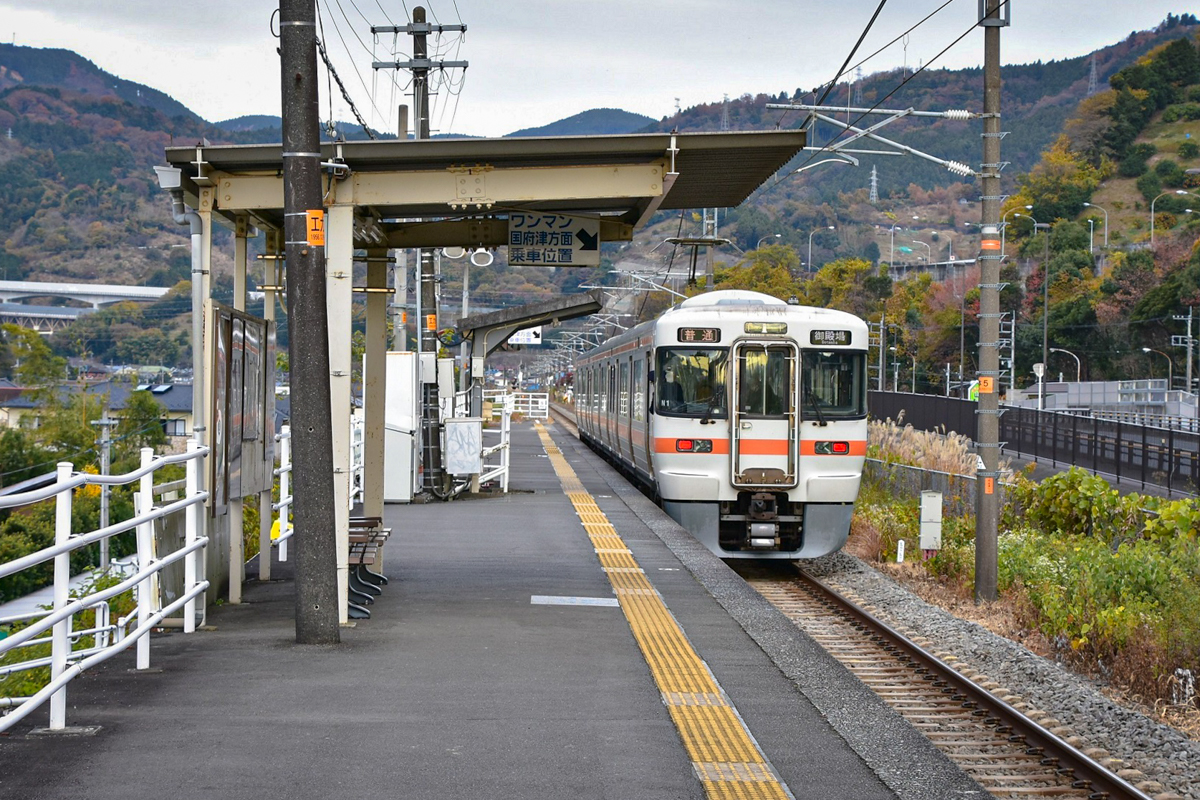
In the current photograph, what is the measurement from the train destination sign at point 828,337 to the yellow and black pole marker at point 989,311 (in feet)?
6.64

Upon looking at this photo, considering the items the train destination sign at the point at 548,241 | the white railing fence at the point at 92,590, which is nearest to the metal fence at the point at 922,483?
the train destination sign at the point at 548,241

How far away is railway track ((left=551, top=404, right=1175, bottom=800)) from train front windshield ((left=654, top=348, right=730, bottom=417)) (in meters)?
3.10

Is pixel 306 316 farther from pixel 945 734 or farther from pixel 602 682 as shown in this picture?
pixel 945 734

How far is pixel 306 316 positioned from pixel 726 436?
8.00 m

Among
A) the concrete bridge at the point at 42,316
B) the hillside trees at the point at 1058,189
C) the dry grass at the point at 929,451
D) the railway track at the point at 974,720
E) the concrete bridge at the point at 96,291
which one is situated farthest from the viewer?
the concrete bridge at the point at 42,316

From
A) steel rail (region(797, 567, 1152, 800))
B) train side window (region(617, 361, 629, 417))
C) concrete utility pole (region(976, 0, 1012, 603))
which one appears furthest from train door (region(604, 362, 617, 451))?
steel rail (region(797, 567, 1152, 800))

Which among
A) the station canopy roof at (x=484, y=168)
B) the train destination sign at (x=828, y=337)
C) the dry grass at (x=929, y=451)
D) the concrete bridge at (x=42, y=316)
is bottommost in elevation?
the dry grass at (x=929, y=451)

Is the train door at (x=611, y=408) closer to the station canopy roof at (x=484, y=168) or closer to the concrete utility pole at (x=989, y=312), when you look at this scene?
the concrete utility pole at (x=989, y=312)

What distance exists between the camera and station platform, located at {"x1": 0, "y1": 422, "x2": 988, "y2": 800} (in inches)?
220

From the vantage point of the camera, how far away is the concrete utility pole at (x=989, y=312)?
526 inches

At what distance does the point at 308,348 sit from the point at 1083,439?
26662mm

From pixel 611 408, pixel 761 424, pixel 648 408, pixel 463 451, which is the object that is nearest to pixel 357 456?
pixel 463 451

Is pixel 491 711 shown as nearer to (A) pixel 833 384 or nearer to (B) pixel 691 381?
(B) pixel 691 381

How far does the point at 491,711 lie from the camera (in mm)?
6805
